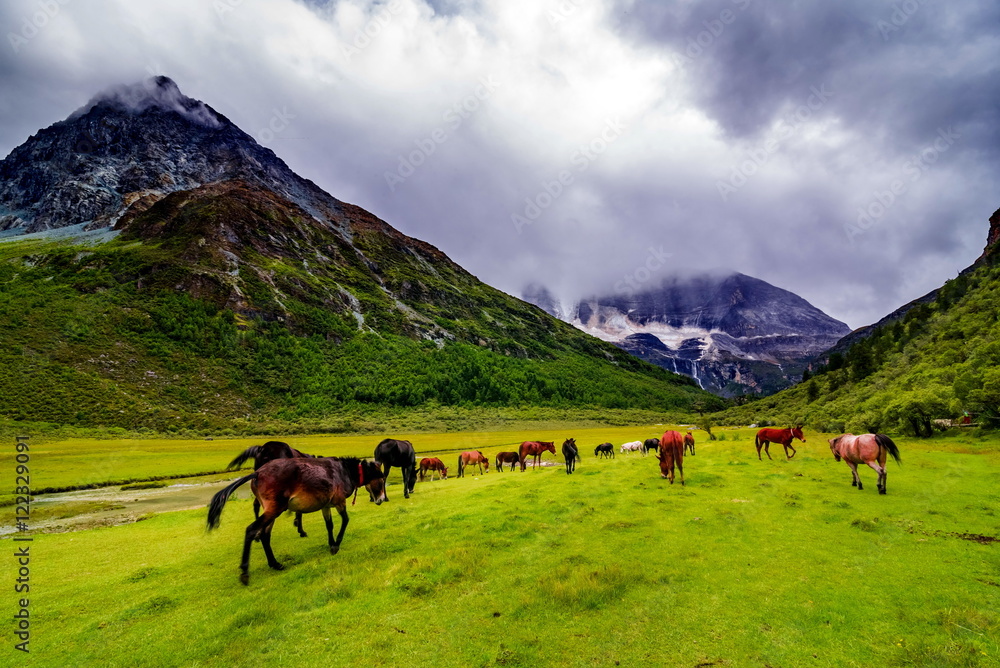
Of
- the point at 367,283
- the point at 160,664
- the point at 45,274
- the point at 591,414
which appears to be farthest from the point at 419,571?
the point at 367,283

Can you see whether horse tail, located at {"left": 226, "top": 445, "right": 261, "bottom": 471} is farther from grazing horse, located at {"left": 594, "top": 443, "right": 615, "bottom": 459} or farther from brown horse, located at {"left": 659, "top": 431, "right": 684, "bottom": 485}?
grazing horse, located at {"left": 594, "top": 443, "right": 615, "bottom": 459}

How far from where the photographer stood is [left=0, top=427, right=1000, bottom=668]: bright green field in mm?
5762

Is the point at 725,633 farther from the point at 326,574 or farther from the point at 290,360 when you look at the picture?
the point at 290,360

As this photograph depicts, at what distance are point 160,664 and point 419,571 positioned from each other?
4280 millimetres

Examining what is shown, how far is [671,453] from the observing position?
1741 cm

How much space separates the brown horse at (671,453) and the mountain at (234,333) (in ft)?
264

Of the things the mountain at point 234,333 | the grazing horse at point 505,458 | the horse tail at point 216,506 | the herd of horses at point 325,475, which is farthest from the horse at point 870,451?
the mountain at point 234,333

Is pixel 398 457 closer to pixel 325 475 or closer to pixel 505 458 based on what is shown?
pixel 325 475

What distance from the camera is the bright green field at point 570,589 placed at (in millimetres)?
5762

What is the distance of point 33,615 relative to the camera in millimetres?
7664

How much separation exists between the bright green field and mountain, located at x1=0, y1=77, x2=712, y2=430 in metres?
Answer: 78.3

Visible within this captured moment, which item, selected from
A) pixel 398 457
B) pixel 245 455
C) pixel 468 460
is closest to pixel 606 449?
pixel 468 460

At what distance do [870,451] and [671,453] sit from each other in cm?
653

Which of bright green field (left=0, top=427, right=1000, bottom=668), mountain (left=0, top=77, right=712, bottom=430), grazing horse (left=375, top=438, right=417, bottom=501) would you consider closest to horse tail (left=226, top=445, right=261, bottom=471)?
bright green field (left=0, top=427, right=1000, bottom=668)
